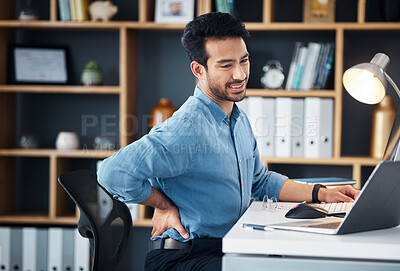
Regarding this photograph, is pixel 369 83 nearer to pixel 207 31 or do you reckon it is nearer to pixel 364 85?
pixel 364 85

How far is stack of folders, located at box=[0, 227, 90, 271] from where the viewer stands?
10.0 ft

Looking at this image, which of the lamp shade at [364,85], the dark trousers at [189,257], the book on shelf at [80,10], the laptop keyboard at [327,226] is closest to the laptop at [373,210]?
the laptop keyboard at [327,226]

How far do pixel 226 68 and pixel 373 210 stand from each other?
690 millimetres

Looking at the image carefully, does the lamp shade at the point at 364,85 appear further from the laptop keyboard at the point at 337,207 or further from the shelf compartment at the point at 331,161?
the shelf compartment at the point at 331,161

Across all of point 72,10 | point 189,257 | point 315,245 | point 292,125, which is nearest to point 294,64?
point 292,125

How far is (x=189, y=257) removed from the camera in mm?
1560

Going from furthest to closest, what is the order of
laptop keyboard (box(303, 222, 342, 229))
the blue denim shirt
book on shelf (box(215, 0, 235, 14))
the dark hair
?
book on shelf (box(215, 0, 235, 14)) → the dark hair → the blue denim shirt → laptop keyboard (box(303, 222, 342, 229))

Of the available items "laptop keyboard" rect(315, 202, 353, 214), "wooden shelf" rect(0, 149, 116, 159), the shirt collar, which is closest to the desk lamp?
"laptop keyboard" rect(315, 202, 353, 214)

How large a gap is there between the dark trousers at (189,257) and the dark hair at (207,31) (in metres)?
0.58

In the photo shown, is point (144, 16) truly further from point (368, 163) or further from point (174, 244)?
point (174, 244)

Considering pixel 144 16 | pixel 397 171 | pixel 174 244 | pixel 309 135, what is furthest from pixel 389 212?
pixel 144 16

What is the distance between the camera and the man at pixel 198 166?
1.49m

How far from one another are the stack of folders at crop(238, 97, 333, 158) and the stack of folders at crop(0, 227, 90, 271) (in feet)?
4.02

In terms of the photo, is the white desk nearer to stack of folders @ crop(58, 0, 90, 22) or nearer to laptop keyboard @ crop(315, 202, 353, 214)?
laptop keyboard @ crop(315, 202, 353, 214)
